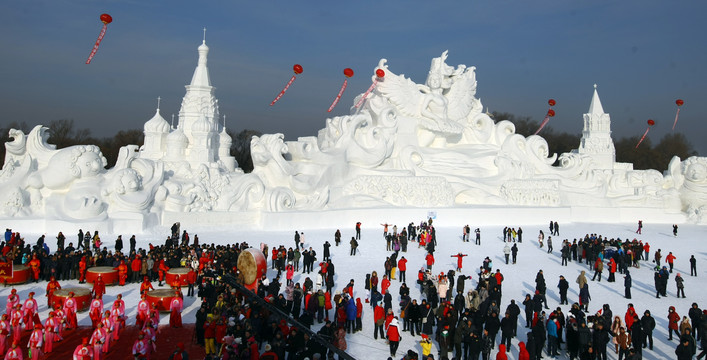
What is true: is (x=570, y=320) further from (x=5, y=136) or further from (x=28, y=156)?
(x=5, y=136)

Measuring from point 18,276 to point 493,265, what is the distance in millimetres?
13707

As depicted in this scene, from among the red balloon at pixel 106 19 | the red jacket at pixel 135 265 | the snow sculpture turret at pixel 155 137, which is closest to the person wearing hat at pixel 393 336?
the red jacket at pixel 135 265

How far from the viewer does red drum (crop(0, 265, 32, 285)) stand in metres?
13.5

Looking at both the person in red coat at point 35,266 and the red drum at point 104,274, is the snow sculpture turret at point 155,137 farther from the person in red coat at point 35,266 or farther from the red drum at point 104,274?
the red drum at point 104,274

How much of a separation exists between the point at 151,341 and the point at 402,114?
79.4 ft

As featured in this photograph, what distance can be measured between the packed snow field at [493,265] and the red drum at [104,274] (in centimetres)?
31

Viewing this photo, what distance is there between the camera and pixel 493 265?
57.5 ft

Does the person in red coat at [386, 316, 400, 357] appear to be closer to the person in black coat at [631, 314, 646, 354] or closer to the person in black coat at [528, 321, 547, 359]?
the person in black coat at [528, 321, 547, 359]

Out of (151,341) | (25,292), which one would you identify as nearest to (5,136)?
(25,292)

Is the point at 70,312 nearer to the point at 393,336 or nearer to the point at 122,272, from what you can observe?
the point at 122,272

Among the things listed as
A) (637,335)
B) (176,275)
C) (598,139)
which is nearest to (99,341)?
(176,275)

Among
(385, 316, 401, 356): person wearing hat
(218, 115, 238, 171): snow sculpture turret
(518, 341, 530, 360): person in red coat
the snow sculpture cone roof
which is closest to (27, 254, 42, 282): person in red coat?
(385, 316, 401, 356): person wearing hat

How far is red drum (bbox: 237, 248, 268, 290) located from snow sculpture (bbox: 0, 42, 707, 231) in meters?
10.9

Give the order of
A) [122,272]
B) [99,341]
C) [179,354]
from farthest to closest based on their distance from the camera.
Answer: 1. [122,272]
2. [99,341]
3. [179,354]
